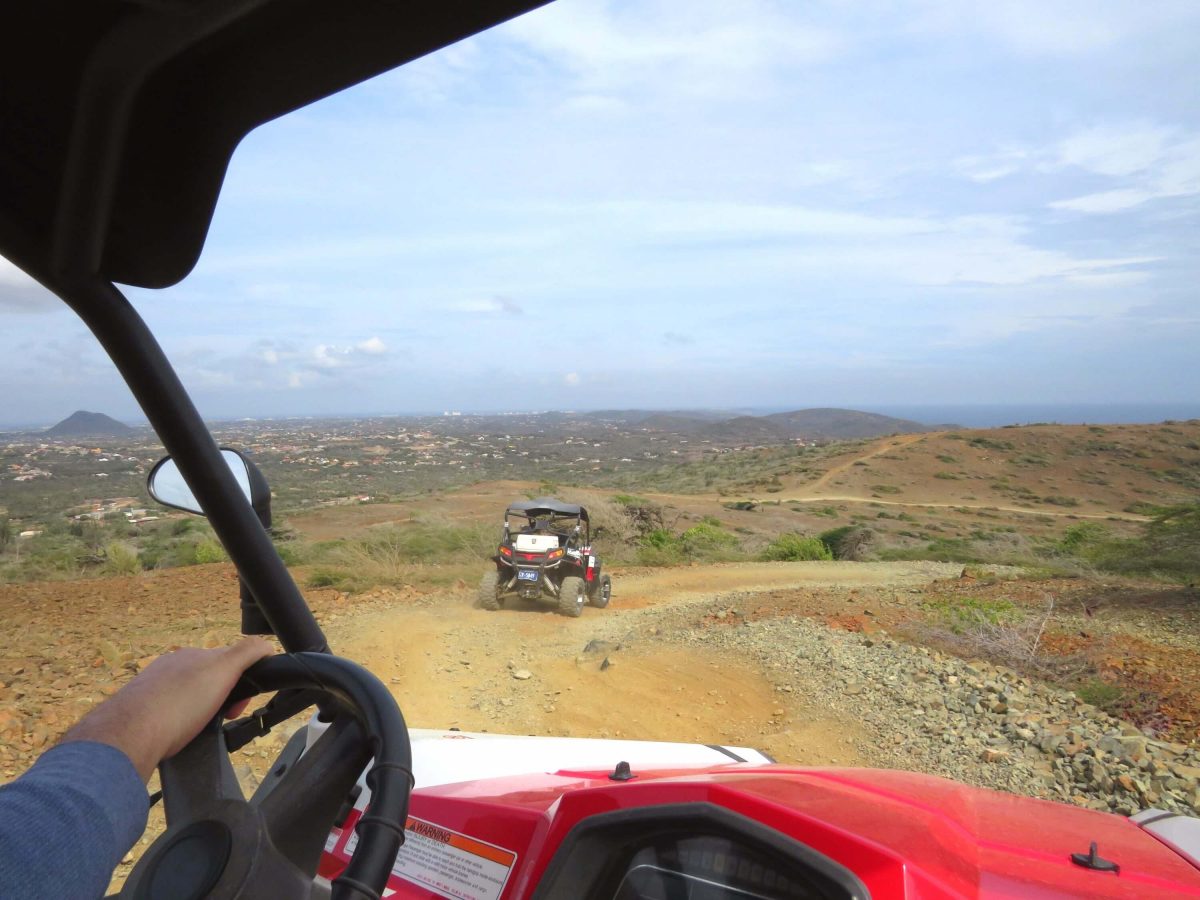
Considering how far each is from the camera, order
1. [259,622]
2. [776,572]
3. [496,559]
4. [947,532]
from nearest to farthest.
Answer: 1. [259,622]
2. [496,559]
3. [776,572]
4. [947,532]

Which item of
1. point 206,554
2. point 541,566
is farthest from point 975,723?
point 206,554

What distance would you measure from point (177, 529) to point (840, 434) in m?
67.2

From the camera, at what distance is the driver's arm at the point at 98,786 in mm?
790

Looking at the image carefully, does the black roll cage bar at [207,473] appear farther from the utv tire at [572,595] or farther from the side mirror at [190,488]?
the utv tire at [572,595]

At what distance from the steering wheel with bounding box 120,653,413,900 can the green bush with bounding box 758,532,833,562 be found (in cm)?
1607

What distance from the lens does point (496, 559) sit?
956cm

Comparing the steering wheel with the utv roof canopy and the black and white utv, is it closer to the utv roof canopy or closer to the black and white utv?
the black and white utv

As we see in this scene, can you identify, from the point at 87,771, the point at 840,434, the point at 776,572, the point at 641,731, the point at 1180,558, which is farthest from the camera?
the point at 840,434

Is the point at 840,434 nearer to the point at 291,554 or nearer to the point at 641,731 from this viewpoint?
the point at 291,554

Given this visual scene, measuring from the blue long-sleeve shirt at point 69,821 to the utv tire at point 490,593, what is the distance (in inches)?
343

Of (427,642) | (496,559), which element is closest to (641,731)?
(427,642)

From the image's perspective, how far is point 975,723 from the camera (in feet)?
18.4

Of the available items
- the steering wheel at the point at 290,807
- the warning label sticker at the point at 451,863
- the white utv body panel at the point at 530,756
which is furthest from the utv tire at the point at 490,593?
the steering wheel at the point at 290,807

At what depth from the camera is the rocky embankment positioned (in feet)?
14.9
